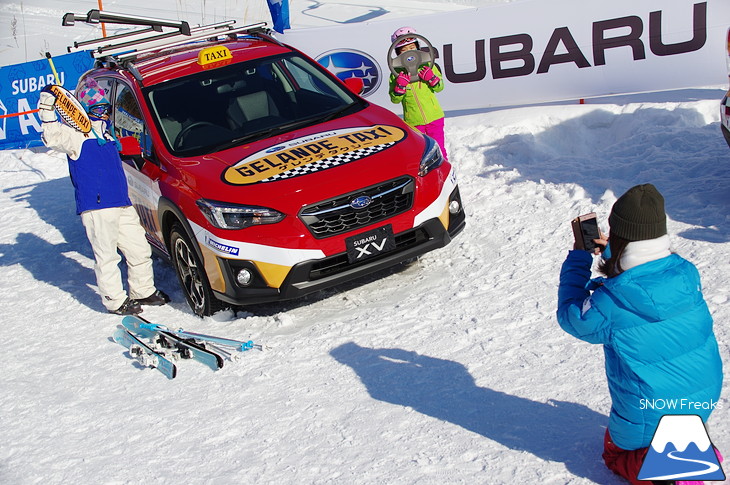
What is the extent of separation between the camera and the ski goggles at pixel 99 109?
7.23 metres

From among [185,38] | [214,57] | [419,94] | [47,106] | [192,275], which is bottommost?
[192,275]

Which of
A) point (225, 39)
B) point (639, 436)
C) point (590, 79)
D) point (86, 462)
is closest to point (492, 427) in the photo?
point (639, 436)

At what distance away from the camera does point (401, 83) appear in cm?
790

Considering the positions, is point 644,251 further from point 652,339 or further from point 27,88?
point 27,88

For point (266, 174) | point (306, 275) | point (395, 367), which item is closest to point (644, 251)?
point (395, 367)

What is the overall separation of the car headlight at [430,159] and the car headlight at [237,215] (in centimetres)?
117

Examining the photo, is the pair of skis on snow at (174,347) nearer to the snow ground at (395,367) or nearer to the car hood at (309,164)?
the snow ground at (395,367)

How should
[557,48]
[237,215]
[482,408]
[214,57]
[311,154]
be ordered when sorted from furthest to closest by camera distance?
1. [557,48]
2. [214,57]
3. [311,154]
4. [237,215]
5. [482,408]

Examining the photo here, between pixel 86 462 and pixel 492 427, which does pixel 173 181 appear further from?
pixel 492 427

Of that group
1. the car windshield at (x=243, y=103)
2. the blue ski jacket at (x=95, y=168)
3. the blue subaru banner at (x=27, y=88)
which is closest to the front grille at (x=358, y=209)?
the car windshield at (x=243, y=103)

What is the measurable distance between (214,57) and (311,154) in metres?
1.68

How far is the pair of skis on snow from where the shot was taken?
5.66m

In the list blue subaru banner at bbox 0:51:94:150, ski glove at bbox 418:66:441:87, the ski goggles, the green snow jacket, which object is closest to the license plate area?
the green snow jacket

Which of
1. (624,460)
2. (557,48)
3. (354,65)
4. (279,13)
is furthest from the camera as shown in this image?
(279,13)
